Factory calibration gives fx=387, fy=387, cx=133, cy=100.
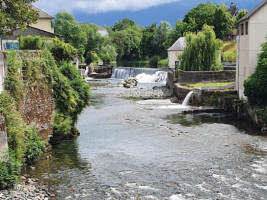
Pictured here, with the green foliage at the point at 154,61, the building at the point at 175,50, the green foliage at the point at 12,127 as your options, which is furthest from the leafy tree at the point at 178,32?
the green foliage at the point at 12,127

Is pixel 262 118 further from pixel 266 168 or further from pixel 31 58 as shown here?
pixel 31 58

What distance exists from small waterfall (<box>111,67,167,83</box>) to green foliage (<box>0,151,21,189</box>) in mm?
46116

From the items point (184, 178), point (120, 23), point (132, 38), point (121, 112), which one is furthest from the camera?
point (120, 23)

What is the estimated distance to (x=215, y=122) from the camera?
29594 mm

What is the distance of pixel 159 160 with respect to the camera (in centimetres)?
1967

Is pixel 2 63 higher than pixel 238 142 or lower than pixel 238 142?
higher

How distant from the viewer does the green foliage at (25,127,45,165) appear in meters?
17.6

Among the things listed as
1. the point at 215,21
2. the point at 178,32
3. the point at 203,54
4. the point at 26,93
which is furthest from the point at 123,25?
the point at 26,93

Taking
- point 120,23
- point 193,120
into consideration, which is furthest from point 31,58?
point 120,23

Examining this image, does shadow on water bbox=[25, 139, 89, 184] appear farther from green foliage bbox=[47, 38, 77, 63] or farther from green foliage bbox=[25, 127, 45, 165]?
green foliage bbox=[47, 38, 77, 63]

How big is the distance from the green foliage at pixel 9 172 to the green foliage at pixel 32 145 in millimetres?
2563

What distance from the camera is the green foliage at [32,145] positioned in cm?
1763

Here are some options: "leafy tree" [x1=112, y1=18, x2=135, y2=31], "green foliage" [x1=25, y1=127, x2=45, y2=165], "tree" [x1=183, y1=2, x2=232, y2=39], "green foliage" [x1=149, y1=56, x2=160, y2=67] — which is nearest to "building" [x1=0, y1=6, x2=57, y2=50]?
"green foliage" [x1=25, y1=127, x2=45, y2=165]

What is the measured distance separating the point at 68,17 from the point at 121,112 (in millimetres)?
49389
